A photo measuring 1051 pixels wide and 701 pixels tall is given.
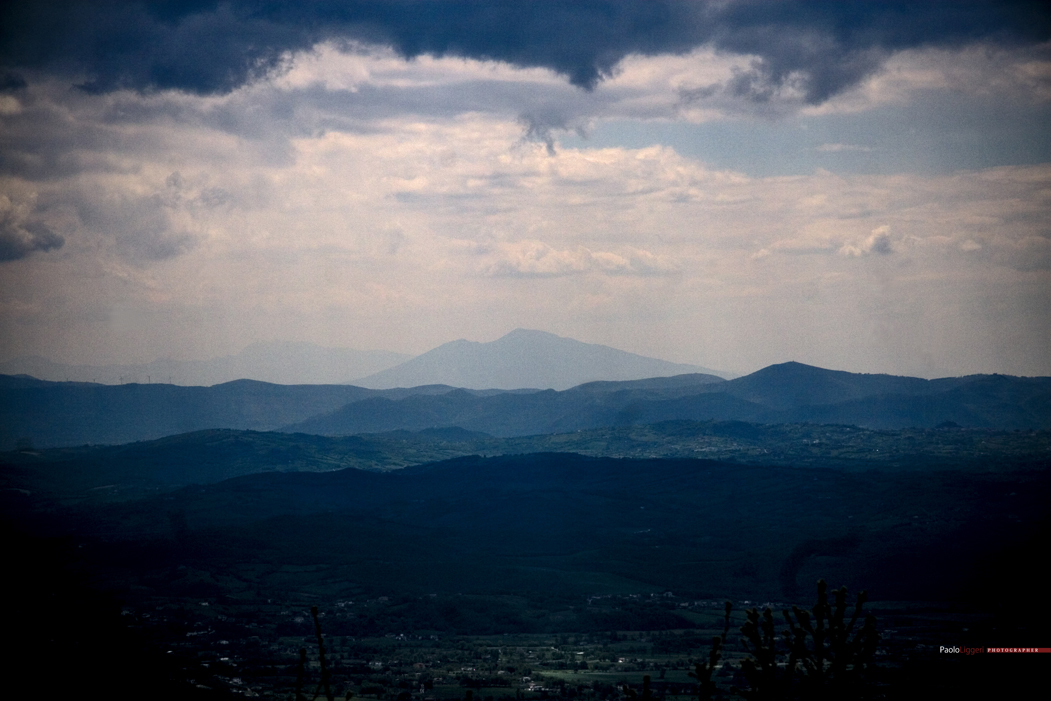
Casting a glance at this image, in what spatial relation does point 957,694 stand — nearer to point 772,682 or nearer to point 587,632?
point 772,682

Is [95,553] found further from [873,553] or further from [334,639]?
[873,553]

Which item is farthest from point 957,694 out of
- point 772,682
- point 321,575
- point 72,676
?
point 321,575

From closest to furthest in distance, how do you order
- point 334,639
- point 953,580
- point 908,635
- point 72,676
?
point 72,676 < point 908,635 < point 334,639 < point 953,580

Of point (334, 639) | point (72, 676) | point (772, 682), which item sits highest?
point (772, 682)

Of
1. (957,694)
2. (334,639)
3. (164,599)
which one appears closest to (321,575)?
(164,599)

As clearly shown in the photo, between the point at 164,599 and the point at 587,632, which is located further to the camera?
the point at 164,599

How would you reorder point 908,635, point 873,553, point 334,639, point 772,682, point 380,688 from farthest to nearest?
point 873,553 < point 334,639 < point 908,635 < point 380,688 < point 772,682

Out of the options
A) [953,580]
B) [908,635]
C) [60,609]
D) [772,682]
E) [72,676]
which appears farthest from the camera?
[953,580]

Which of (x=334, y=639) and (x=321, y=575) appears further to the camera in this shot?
(x=321, y=575)

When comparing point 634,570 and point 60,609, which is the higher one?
point 60,609
